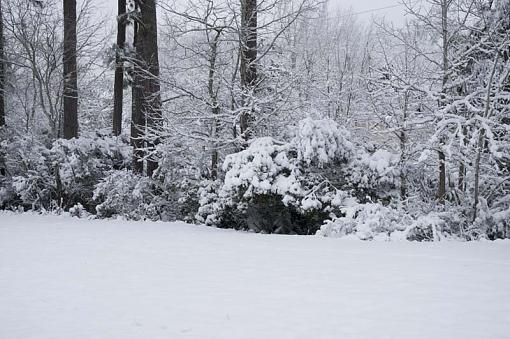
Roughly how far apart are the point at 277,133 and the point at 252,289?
6.00 meters

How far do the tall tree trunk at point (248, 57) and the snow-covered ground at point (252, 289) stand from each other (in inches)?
127

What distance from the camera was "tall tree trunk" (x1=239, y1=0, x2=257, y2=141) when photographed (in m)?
9.94

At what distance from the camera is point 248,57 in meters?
10.5

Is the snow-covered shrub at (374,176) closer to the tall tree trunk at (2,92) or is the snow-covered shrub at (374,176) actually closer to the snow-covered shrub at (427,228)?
the snow-covered shrub at (427,228)

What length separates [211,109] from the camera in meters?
10.6

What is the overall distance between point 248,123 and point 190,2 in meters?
2.76

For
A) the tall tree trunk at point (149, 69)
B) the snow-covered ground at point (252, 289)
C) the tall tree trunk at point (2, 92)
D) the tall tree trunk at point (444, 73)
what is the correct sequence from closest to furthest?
the snow-covered ground at point (252, 289)
the tall tree trunk at point (444, 73)
the tall tree trunk at point (149, 69)
the tall tree trunk at point (2, 92)

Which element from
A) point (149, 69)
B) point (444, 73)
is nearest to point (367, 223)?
point (444, 73)

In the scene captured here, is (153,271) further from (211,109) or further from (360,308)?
(211,109)

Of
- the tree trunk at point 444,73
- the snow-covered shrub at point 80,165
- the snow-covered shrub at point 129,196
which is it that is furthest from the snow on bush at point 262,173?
the snow-covered shrub at point 80,165

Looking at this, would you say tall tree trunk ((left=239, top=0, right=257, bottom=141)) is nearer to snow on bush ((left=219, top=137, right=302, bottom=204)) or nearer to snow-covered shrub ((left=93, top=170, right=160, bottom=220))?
snow on bush ((left=219, top=137, right=302, bottom=204))

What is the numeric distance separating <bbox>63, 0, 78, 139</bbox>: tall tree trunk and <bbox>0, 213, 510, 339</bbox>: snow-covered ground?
6.07 meters

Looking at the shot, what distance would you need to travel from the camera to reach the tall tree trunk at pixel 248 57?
32.6 feet

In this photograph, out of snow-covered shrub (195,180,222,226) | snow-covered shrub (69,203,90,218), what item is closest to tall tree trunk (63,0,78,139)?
snow-covered shrub (69,203,90,218)
